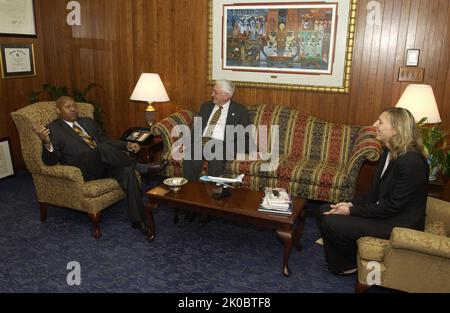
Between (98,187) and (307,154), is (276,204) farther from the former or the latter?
(98,187)

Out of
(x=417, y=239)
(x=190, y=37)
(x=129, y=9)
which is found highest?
(x=129, y=9)

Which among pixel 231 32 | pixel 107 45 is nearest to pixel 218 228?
pixel 231 32

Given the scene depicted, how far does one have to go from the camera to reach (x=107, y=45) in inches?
207

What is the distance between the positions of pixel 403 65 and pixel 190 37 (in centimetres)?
247

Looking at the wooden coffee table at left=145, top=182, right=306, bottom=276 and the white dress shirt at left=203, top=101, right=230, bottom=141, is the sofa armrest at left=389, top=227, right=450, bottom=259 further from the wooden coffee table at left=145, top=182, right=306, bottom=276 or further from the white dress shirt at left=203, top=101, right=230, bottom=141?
the white dress shirt at left=203, top=101, right=230, bottom=141

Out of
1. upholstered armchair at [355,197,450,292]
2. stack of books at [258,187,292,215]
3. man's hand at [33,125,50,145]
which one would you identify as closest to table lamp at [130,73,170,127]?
man's hand at [33,125,50,145]

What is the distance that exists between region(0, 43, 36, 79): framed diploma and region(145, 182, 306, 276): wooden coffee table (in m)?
3.01

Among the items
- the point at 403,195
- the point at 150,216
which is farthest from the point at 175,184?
the point at 403,195

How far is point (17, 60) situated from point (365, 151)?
4421 millimetres

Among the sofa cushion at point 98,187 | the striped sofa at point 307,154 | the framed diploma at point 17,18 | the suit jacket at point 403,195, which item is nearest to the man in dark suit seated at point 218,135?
the striped sofa at point 307,154

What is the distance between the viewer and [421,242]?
2271 mm

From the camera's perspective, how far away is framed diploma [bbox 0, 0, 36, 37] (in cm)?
479

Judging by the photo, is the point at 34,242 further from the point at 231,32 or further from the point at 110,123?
the point at 231,32

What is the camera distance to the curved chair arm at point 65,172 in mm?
3357
